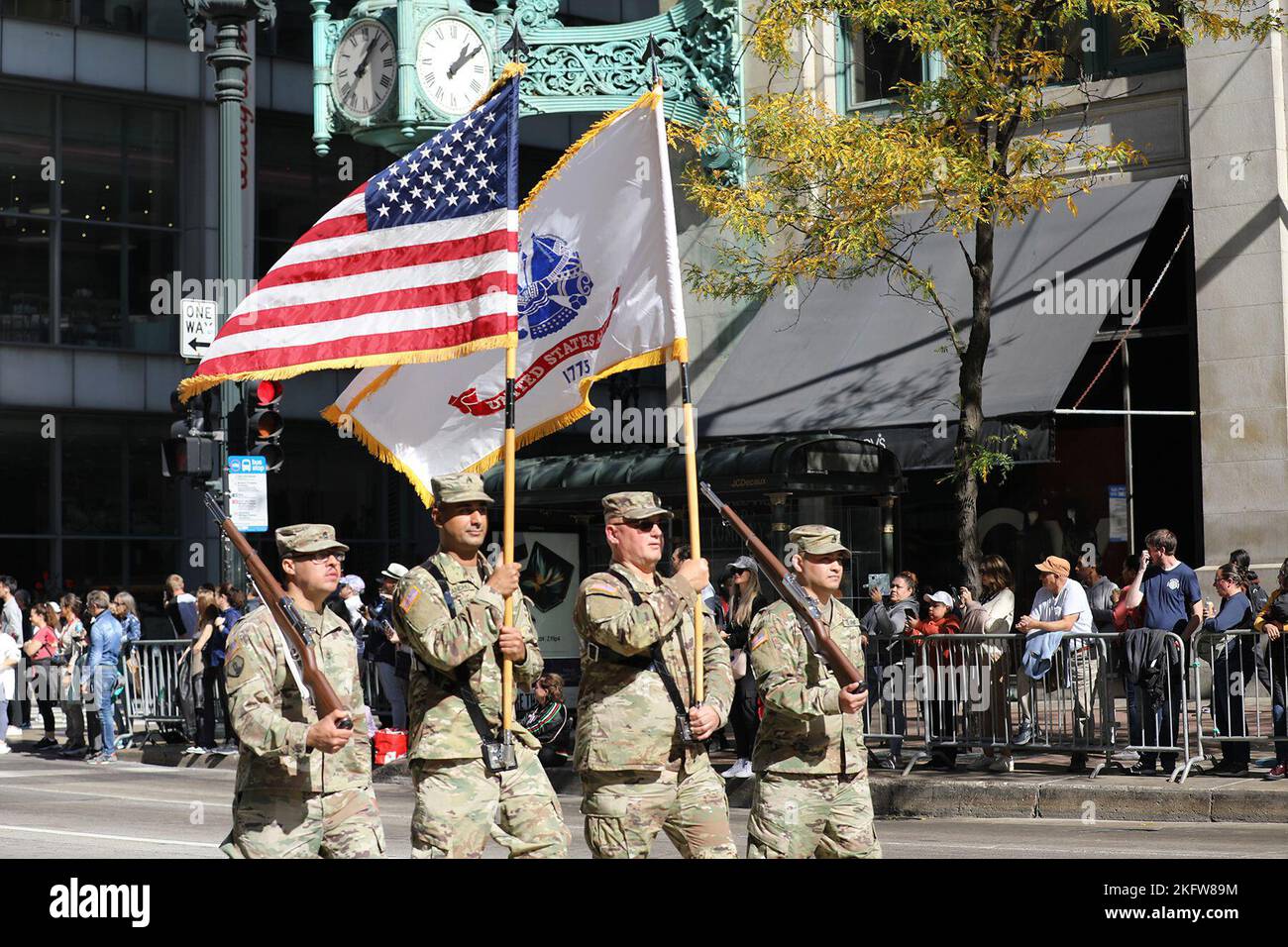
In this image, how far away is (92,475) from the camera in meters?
29.0

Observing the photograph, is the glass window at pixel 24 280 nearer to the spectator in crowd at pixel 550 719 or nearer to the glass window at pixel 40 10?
the glass window at pixel 40 10

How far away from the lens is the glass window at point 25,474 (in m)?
28.2

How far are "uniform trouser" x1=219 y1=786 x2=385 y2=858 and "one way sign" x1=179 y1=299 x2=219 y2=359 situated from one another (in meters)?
12.2

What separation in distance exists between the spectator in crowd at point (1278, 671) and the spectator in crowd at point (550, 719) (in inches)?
225

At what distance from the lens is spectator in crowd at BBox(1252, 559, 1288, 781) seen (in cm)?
1390

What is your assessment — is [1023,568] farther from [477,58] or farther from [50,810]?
[50,810]

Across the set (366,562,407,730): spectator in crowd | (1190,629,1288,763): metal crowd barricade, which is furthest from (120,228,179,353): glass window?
(1190,629,1288,763): metal crowd barricade

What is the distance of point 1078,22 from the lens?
21.4 meters

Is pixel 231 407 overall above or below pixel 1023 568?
above
